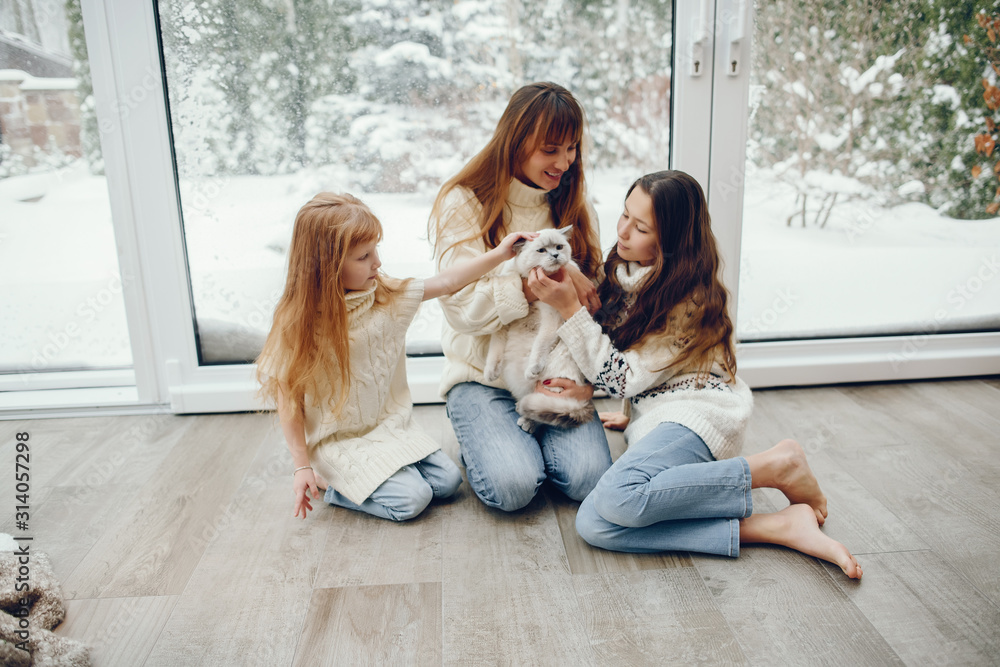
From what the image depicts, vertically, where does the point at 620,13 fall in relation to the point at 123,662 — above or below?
above

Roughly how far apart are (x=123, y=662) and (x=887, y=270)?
248 centimetres

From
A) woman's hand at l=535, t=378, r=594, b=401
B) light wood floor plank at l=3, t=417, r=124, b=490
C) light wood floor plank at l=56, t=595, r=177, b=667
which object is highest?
woman's hand at l=535, t=378, r=594, b=401

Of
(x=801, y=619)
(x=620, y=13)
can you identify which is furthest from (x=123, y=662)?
(x=620, y=13)

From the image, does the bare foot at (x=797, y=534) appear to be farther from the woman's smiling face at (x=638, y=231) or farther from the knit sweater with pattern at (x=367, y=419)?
the knit sweater with pattern at (x=367, y=419)

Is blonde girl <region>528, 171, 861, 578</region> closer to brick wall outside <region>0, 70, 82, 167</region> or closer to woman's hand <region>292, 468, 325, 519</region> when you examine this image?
woman's hand <region>292, 468, 325, 519</region>

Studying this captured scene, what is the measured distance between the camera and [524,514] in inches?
63.5

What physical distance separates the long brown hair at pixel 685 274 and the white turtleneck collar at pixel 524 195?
0.95 ft

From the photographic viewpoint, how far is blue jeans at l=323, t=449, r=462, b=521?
5.13ft

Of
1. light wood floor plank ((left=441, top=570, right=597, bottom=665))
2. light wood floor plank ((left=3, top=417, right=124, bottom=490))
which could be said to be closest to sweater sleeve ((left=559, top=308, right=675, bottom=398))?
light wood floor plank ((left=441, top=570, right=597, bottom=665))

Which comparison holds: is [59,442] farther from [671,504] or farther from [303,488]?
[671,504]

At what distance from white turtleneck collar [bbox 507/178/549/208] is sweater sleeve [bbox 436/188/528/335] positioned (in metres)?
0.10

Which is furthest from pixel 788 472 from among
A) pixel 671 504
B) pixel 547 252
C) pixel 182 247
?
pixel 182 247

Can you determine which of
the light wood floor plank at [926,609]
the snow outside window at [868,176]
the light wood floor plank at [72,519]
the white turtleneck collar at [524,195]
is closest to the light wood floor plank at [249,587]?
the light wood floor plank at [72,519]

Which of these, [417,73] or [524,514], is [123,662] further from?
A: [417,73]
